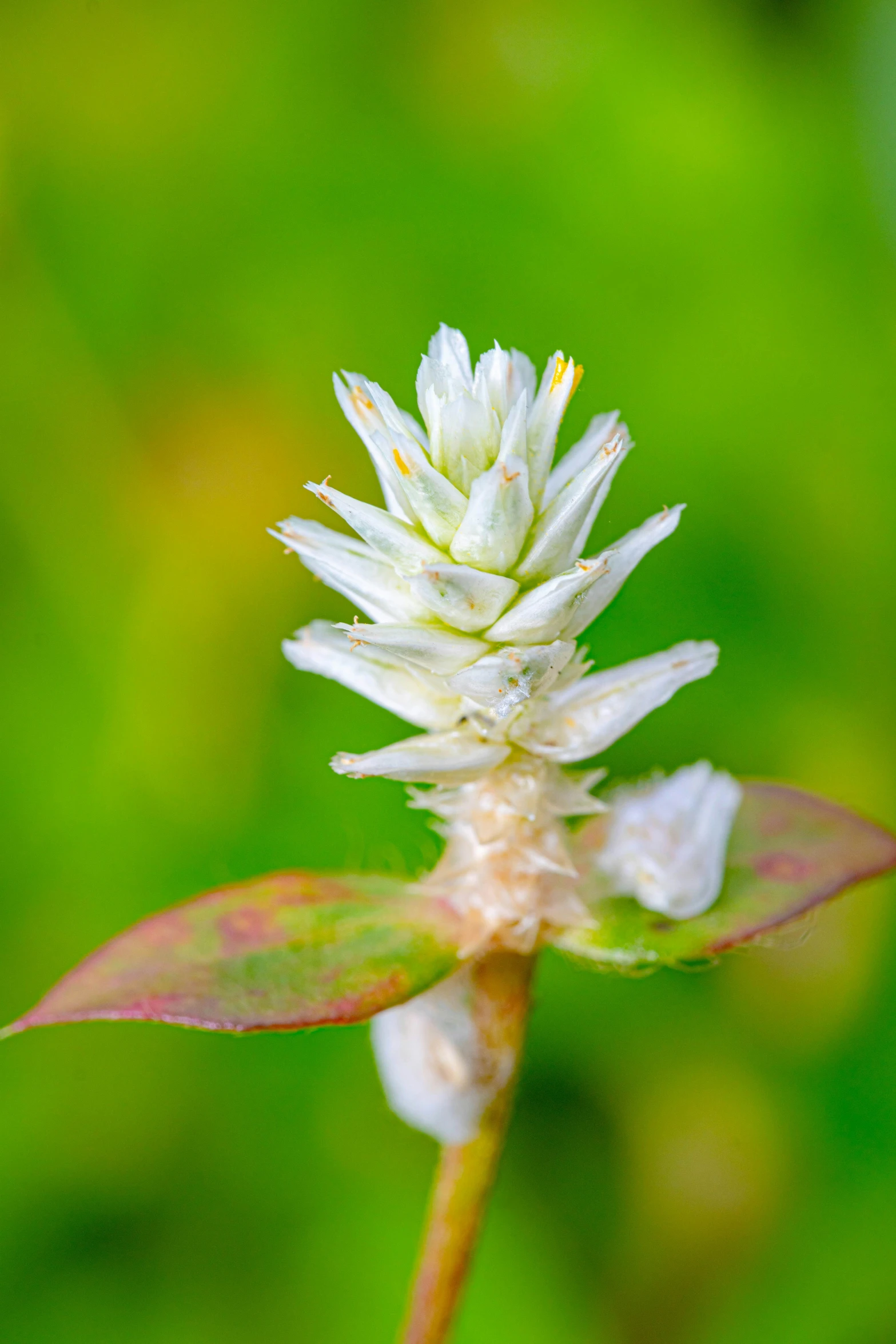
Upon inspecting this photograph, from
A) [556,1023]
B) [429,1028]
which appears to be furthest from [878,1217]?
[429,1028]

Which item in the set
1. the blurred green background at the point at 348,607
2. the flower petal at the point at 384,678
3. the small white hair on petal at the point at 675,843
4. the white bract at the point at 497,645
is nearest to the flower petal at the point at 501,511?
the white bract at the point at 497,645

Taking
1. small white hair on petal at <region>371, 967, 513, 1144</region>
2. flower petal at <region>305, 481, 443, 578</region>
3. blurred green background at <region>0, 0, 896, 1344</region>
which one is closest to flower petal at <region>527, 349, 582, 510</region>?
flower petal at <region>305, 481, 443, 578</region>

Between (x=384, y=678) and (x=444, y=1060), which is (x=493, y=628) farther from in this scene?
(x=444, y=1060)

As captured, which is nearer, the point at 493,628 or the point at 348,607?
the point at 493,628

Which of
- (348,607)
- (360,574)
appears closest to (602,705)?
(360,574)

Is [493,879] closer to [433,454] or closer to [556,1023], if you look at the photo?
[433,454]

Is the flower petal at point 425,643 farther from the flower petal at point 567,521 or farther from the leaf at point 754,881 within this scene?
the leaf at point 754,881
